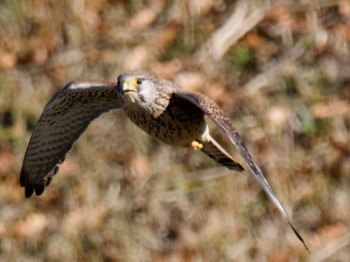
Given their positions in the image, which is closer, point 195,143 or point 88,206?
point 195,143

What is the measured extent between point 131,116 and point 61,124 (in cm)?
71

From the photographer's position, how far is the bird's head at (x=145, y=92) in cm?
634

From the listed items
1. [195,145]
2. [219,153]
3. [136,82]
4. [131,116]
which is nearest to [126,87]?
[136,82]

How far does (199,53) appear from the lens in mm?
10094

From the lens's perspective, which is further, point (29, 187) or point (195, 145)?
point (29, 187)

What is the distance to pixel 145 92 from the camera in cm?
641

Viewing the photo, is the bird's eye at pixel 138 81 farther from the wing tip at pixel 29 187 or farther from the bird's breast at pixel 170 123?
the wing tip at pixel 29 187

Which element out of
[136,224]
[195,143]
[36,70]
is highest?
[195,143]

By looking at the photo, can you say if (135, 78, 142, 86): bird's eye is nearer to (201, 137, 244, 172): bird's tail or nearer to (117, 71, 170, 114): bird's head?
(117, 71, 170, 114): bird's head

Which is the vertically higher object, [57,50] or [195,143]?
[195,143]

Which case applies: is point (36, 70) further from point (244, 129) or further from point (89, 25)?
point (244, 129)

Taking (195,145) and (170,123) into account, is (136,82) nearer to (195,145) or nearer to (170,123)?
(170,123)

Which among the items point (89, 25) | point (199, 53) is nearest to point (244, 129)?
point (199, 53)

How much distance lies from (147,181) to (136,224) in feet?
1.01
